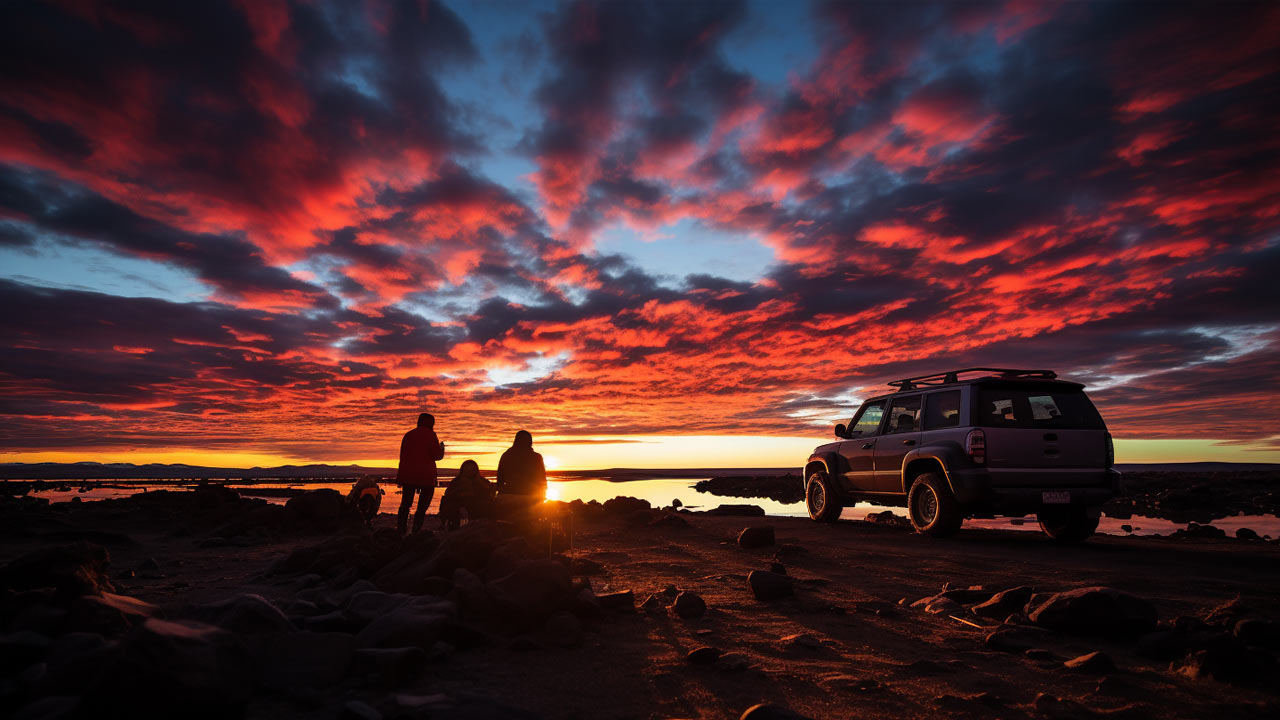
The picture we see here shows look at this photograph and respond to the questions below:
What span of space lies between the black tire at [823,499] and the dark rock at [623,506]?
4185mm

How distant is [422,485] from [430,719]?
8428 millimetres

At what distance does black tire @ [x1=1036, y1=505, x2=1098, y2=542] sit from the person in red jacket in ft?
35.1

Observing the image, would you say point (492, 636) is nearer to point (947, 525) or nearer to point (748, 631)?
point (748, 631)

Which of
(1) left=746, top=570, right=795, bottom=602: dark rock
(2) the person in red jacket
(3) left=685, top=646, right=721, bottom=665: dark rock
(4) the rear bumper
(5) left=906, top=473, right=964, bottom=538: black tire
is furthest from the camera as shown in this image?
(2) the person in red jacket

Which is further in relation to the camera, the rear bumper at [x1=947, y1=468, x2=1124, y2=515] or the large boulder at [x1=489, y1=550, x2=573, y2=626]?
the rear bumper at [x1=947, y1=468, x2=1124, y2=515]

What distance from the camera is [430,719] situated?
3.09m

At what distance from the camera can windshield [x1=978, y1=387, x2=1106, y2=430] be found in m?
9.58

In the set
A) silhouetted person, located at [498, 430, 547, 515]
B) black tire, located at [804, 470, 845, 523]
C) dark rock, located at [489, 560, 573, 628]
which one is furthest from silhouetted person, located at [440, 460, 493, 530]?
black tire, located at [804, 470, 845, 523]

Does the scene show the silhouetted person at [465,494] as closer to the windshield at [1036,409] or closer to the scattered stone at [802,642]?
the scattered stone at [802,642]

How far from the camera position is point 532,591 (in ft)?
16.4

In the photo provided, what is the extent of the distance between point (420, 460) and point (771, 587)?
7452 millimetres

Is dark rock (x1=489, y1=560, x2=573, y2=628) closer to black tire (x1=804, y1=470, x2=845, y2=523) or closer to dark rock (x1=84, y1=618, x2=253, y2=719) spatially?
dark rock (x1=84, y1=618, x2=253, y2=719)

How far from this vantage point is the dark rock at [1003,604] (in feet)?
17.5

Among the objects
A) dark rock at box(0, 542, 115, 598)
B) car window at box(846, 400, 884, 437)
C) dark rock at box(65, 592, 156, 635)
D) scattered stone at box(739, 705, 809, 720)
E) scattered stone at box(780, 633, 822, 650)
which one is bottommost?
scattered stone at box(780, 633, 822, 650)
